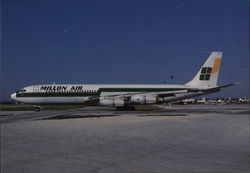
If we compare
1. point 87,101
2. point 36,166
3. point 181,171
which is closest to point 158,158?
point 181,171

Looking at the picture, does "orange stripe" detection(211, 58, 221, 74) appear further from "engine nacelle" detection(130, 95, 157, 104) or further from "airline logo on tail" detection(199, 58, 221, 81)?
"engine nacelle" detection(130, 95, 157, 104)

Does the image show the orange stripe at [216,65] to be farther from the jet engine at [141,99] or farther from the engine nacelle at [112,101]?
the engine nacelle at [112,101]

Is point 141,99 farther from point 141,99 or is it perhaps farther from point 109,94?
point 109,94

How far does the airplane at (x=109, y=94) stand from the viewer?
36.0 meters

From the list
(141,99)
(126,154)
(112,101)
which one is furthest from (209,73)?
(126,154)

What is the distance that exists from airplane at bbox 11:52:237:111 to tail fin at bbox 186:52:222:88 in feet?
4.48

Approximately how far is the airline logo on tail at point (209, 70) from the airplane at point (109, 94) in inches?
77.4

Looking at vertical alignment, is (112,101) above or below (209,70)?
below

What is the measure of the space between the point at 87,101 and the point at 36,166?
30950 mm

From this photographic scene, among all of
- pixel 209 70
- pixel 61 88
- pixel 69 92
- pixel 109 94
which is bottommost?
pixel 109 94

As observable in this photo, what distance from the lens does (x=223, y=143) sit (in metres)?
9.46

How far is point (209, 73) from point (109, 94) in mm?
15105

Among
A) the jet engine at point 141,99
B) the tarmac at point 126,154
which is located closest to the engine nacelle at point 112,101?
the jet engine at point 141,99

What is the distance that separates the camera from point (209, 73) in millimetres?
41844
